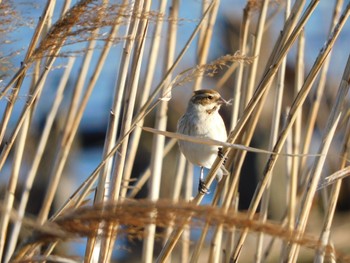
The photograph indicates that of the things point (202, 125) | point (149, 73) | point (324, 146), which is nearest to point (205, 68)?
point (324, 146)

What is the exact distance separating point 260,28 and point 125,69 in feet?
1.88

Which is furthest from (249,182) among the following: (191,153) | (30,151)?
(191,153)

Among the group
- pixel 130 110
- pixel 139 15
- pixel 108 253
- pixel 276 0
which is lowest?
pixel 108 253

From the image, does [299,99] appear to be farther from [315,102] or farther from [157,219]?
[157,219]

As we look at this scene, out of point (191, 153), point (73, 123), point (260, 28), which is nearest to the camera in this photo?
point (260, 28)

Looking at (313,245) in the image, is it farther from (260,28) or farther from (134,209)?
(260,28)

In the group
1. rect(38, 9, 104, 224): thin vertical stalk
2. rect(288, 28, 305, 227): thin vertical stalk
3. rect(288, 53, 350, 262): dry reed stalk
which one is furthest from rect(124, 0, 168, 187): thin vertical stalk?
rect(288, 53, 350, 262): dry reed stalk

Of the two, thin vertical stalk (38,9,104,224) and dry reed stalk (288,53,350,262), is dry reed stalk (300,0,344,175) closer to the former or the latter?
dry reed stalk (288,53,350,262)

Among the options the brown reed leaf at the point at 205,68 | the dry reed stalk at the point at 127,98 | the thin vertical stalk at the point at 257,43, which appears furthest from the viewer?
the thin vertical stalk at the point at 257,43

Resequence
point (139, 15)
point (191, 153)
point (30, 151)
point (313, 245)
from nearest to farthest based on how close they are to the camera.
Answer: point (313, 245) < point (139, 15) < point (191, 153) < point (30, 151)

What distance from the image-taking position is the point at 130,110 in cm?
215

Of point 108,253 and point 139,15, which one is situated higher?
point 139,15

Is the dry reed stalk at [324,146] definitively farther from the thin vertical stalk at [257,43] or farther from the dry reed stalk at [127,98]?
the dry reed stalk at [127,98]

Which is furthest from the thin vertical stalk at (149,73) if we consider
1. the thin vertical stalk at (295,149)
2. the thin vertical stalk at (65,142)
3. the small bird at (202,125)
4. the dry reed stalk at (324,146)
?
the dry reed stalk at (324,146)
